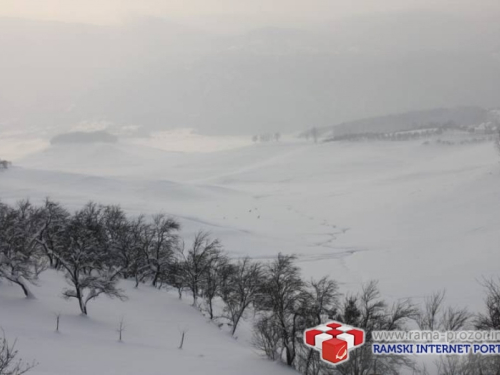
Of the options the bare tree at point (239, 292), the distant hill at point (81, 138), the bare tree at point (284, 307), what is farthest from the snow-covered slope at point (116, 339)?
the distant hill at point (81, 138)

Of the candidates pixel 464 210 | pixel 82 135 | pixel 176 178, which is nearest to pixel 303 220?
pixel 464 210

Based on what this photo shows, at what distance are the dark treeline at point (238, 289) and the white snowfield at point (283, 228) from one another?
49.7 inches

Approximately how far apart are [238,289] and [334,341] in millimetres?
11557

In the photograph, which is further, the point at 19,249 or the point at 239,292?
the point at 19,249

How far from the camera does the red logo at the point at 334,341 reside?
49.2 feet

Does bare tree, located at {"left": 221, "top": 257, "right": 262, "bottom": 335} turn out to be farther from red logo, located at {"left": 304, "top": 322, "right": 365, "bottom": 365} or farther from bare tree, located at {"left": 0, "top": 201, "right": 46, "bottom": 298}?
bare tree, located at {"left": 0, "top": 201, "right": 46, "bottom": 298}

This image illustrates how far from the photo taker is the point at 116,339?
20.7 m

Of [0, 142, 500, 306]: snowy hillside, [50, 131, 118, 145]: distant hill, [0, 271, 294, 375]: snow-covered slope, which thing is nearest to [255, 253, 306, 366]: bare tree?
[0, 271, 294, 375]: snow-covered slope

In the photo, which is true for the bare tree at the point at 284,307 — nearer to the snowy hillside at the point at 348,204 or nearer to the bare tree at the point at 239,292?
the bare tree at the point at 239,292

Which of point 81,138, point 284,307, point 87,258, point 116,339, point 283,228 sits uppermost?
point 81,138

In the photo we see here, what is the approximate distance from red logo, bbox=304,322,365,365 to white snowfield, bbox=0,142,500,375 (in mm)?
4119

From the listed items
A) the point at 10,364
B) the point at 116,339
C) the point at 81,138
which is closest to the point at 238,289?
the point at 116,339

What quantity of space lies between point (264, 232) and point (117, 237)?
88.3 feet

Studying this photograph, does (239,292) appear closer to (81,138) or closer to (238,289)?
(238,289)
